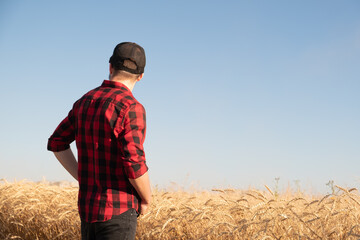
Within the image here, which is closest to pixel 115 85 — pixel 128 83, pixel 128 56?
pixel 128 83

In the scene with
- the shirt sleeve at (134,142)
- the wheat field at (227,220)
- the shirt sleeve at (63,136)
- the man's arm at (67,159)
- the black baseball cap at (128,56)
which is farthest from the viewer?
the wheat field at (227,220)

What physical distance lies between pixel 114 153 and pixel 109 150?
0.03m

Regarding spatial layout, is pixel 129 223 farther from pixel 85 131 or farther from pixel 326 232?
pixel 326 232

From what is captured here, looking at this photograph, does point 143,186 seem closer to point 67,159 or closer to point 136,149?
point 136,149

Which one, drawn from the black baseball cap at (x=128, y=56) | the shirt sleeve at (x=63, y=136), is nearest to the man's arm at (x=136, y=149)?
the black baseball cap at (x=128, y=56)

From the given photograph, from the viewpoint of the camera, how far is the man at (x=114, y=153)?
2.02 m

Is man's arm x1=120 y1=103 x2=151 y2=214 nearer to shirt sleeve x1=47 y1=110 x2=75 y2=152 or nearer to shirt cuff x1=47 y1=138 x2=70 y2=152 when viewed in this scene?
shirt sleeve x1=47 y1=110 x2=75 y2=152

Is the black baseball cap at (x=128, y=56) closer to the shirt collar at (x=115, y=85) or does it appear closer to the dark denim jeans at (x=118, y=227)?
the shirt collar at (x=115, y=85)

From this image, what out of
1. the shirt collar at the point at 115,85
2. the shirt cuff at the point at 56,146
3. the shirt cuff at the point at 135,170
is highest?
the shirt collar at the point at 115,85

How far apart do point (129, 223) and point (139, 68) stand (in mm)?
973

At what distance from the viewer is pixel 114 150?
2.08m

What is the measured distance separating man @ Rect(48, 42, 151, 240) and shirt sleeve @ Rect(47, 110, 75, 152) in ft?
0.84

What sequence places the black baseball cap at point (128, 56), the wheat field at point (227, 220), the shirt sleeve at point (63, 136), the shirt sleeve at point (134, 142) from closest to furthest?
the shirt sleeve at point (134, 142)
the black baseball cap at point (128, 56)
the shirt sleeve at point (63, 136)
the wheat field at point (227, 220)

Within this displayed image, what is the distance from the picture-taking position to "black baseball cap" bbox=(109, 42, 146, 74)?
7.20 feet
